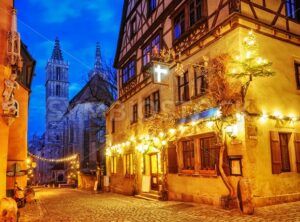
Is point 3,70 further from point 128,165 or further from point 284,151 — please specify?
point 128,165

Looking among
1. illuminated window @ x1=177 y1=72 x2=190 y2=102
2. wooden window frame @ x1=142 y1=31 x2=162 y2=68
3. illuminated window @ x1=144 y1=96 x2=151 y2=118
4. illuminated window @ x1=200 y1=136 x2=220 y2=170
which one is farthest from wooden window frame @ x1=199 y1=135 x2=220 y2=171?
wooden window frame @ x1=142 y1=31 x2=162 y2=68

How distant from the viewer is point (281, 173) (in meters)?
11.5

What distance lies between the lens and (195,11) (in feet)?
45.7

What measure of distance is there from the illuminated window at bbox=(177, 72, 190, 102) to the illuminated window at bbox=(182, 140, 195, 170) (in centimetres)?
210

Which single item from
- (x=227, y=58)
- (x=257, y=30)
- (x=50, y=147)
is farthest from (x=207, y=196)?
(x=50, y=147)

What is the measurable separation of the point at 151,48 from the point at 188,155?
24.8ft

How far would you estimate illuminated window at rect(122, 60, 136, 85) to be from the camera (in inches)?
834

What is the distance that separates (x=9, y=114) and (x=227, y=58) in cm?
788

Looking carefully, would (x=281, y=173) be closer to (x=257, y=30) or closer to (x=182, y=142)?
(x=182, y=142)

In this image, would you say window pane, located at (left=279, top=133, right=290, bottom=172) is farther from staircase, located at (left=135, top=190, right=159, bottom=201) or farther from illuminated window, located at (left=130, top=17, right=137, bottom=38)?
illuminated window, located at (left=130, top=17, right=137, bottom=38)

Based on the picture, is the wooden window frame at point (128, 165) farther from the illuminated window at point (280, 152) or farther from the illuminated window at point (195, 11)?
the illuminated window at point (280, 152)

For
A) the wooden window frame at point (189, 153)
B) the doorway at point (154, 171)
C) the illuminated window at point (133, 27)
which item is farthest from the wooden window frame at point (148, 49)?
the wooden window frame at point (189, 153)

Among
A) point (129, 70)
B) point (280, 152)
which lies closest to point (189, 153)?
point (280, 152)

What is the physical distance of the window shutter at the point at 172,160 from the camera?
47.8 ft
